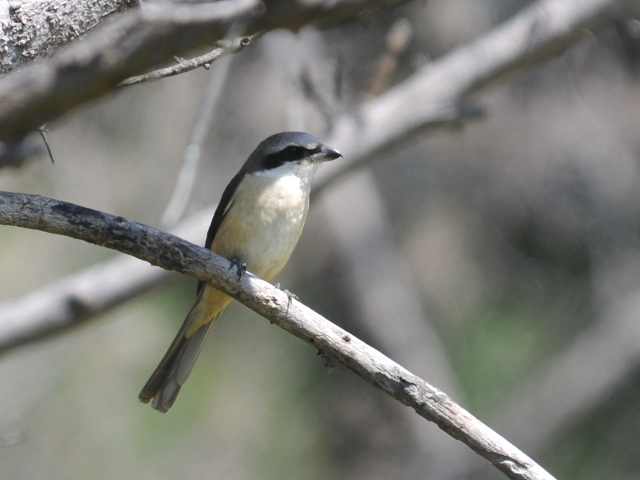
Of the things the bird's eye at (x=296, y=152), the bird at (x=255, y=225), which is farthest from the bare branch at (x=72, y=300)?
the bird's eye at (x=296, y=152)

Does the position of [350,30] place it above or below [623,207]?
above

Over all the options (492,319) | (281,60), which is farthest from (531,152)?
(281,60)

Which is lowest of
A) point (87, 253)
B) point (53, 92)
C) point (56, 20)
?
point (87, 253)

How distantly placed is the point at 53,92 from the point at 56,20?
1175 mm

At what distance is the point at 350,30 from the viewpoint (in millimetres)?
7262

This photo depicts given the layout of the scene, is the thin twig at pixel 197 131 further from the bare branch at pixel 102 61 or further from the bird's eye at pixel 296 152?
the bird's eye at pixel 296 152

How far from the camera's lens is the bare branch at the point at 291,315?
2.57 m

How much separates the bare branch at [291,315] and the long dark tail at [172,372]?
124cm

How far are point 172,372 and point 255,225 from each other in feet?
3.10

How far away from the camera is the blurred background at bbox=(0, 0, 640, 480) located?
247 inches

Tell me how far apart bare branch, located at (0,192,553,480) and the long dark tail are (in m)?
1.24

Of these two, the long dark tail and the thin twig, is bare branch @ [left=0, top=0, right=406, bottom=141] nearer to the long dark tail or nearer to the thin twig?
the thin twig

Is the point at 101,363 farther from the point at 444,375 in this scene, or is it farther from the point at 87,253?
the point at 444,375

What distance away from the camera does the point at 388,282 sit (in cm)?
734
